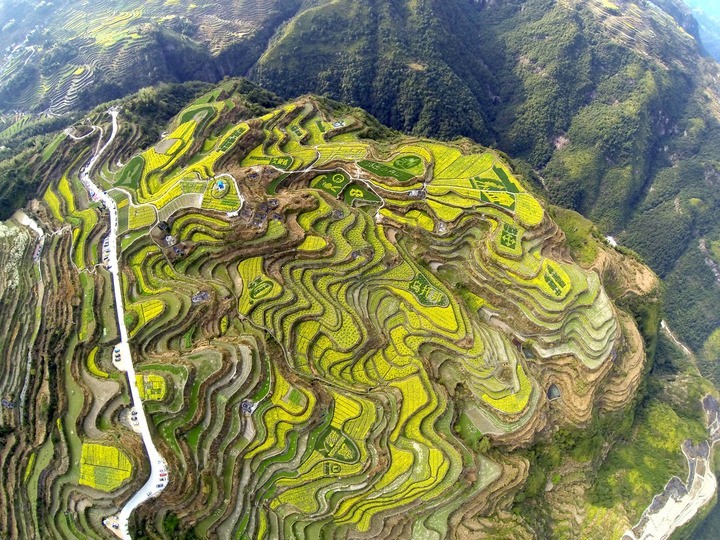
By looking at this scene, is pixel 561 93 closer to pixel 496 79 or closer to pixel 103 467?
pixel 496 79

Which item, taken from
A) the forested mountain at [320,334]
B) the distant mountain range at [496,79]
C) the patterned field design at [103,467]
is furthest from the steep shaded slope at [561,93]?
the patterned field design at [103,467]

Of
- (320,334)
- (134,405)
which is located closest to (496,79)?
(320,334)

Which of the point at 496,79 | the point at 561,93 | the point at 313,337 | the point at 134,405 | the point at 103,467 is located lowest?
the point at 103,467

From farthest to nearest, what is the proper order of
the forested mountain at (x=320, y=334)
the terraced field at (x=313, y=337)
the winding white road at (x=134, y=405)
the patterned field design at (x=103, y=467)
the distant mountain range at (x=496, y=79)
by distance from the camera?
the distant mountain range at (x=496, y=79), the forested mountain at (x=320, y=334), the terraced field at (x=313, y=337), the patterned field design at (x=103, y=467), the winding white road at (x=134, y=405)

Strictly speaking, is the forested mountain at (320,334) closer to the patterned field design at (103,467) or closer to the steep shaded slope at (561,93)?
the patterned field design at (103,467)

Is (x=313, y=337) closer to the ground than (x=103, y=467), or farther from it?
farther from it

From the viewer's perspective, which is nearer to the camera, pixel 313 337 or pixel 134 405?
pixel 134 405

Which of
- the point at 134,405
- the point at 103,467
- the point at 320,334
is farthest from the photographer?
the point at 320,334

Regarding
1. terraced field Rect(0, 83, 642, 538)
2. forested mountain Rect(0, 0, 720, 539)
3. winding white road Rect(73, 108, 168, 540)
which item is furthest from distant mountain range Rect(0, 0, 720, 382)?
winding white road Rect(73, 108, 168, 540)

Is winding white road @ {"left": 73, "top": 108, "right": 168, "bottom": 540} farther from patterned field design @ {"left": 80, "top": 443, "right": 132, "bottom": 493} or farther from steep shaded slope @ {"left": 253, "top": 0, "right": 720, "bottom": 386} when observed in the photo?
steep shaded slope @ {"left": 253, "top": 0, "right": 720, "bottom": 386}
